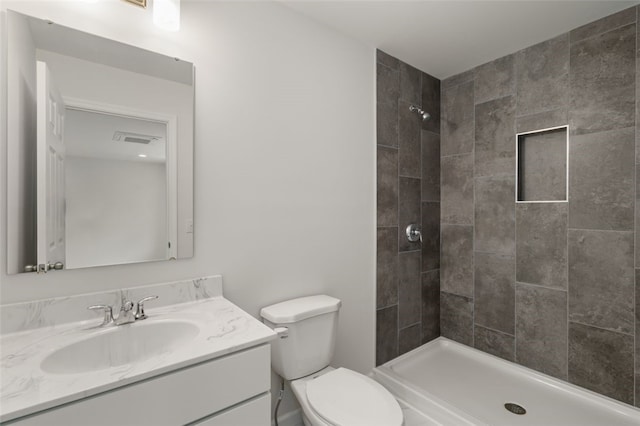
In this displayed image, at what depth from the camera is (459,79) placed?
2510mm

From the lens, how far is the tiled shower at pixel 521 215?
1759mm

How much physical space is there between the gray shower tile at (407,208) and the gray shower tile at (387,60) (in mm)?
832

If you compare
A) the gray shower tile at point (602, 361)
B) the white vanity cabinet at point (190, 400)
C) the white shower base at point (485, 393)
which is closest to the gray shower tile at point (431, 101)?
the gray shower tile at point (602, 361)

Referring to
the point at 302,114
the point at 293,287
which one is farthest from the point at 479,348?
the point at 302,114

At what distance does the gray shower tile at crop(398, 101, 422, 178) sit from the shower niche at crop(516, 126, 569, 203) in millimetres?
687

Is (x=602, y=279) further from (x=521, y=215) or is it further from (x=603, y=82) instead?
(x=603, y=82)

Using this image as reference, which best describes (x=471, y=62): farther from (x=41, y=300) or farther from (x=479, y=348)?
(x=41, y=300)

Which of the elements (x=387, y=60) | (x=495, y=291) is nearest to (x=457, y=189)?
(x=495, y=291)

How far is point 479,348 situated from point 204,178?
2.39 metres

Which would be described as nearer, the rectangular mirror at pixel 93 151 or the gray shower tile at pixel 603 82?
the rectangular mirror at pixel 93 151

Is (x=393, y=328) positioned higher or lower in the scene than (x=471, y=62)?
lower

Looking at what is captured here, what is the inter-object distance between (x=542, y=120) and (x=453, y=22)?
90 cm

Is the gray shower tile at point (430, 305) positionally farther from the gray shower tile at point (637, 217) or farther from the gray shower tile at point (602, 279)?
the gray shower tile at point (637, 217)

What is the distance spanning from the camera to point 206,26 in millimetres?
1422
